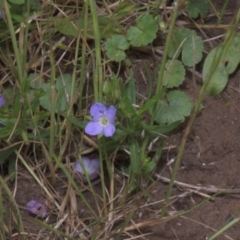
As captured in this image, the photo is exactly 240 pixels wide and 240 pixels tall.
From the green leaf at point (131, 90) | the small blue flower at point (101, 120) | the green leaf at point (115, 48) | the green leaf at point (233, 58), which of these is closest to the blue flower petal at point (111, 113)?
the small blue flower at point (101, 120)

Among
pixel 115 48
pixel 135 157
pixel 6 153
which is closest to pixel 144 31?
pixel 115 48

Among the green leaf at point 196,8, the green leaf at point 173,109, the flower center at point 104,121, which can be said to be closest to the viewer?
the flower center at point 104,121

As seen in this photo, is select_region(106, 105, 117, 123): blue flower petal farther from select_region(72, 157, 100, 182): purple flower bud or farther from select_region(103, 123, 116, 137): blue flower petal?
select_region(72, 157, 100, 182): purple flower bud

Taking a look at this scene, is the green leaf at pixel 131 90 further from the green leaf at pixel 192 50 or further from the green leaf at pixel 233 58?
the green leaf at pixel 233 58

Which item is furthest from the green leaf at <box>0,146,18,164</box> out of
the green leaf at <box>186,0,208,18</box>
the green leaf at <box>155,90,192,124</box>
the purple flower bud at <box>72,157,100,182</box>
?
the green leaf at <box>186,0,208,18</box>

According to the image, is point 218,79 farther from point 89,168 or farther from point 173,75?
point 89,168

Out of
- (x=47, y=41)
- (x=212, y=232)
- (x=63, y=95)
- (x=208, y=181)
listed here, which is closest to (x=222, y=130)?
(x=208, y=181)
